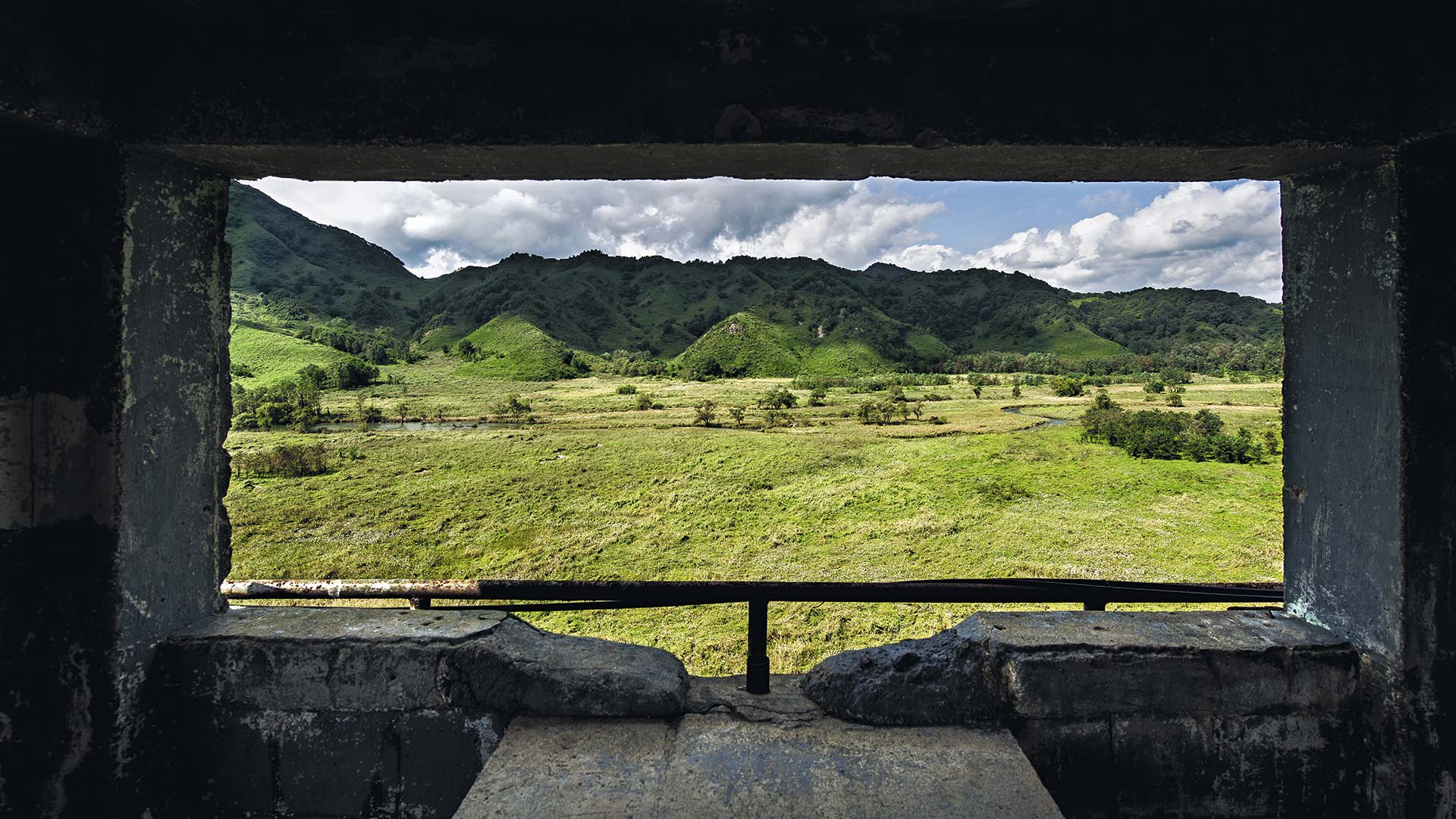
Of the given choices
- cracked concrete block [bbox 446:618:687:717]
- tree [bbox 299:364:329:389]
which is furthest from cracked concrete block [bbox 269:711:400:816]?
tree [bbox 299:364:329:389]

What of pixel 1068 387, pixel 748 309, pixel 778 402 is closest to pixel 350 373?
pixel 778 402

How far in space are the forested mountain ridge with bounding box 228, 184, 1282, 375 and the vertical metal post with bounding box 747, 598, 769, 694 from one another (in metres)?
36.5

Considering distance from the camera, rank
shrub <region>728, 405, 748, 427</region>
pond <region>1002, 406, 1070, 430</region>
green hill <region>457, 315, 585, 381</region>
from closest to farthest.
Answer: pond <region>1002, 406, 1070, 430</region> < shrub <region>728, 405, 748, 427</region> < green hill <region>457, 315, 585, 381</region>

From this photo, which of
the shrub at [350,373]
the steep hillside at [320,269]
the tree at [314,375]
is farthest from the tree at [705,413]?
the steep hillside at [320,269]

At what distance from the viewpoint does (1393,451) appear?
6.52 ft

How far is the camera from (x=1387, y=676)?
202 centimetres

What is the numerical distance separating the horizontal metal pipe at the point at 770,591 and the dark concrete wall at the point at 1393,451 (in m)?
0.43

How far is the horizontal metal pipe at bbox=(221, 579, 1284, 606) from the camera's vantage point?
87.3 inches

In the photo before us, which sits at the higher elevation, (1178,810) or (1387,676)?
(1387,676)

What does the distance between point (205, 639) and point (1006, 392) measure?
2913cm

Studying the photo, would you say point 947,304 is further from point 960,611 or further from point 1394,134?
point 1394,134

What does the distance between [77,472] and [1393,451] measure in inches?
166

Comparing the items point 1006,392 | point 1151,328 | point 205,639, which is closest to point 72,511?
point 205,639

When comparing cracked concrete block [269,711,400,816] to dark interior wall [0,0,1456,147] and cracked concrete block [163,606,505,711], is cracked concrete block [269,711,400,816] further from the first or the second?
dark interior wall [0,0,1456,147]
